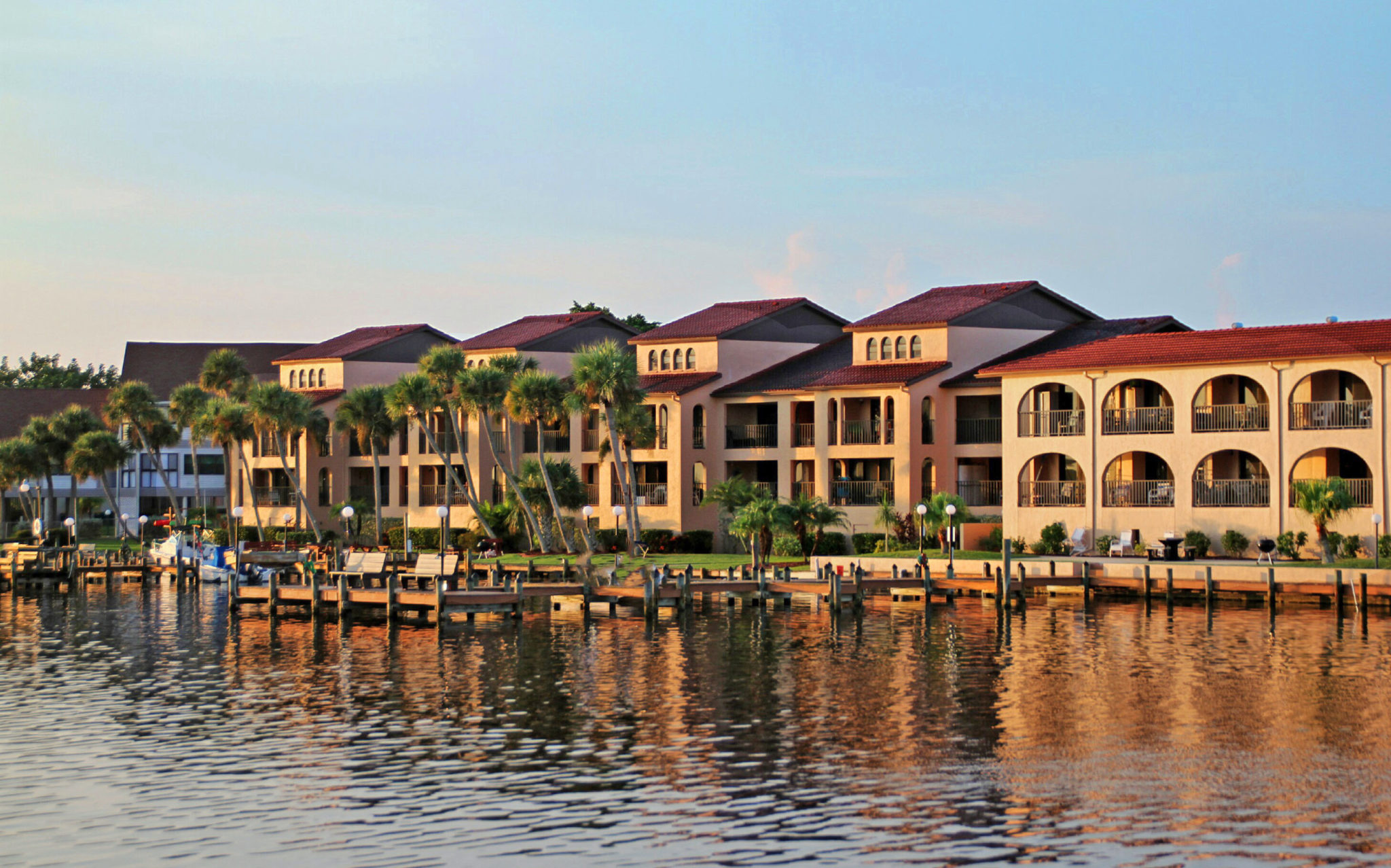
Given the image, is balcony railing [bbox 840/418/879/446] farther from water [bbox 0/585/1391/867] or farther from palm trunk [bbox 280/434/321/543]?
water [bbox 0/585/1391/867]

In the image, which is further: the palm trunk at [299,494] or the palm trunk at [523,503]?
the palm trunk at [299,494]

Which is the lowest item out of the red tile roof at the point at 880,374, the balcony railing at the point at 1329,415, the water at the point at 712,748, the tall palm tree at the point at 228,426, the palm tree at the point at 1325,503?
the water at the point at 712,748

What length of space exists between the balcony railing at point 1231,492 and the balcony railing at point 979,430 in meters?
12.0

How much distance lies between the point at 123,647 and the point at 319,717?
52.1ft

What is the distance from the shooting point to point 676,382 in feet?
261

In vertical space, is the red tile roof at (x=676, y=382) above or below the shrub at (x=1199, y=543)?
above

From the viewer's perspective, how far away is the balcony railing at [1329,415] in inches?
2270

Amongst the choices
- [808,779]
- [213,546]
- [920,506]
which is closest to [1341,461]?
[920,506]

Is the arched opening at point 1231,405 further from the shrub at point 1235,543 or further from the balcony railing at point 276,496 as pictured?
the balcony railing at point 276,496

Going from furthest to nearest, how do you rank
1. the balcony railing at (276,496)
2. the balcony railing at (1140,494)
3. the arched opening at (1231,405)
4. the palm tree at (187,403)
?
the palm tree at (187,403) → the balcony railing at (276,496) → the balcony railing at (1140,494) → the arched opening at (1231,405)

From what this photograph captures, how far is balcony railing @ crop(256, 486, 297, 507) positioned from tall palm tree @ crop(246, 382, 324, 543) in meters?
6.12

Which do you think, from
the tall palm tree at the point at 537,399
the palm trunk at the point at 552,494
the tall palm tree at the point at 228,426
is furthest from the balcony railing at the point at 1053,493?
the tall palm tree at the point at 228,426

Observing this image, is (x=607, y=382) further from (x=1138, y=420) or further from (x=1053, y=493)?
(x=1138, y=420)

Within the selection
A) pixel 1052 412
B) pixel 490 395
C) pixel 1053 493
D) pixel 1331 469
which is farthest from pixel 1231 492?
pixel 490 395
